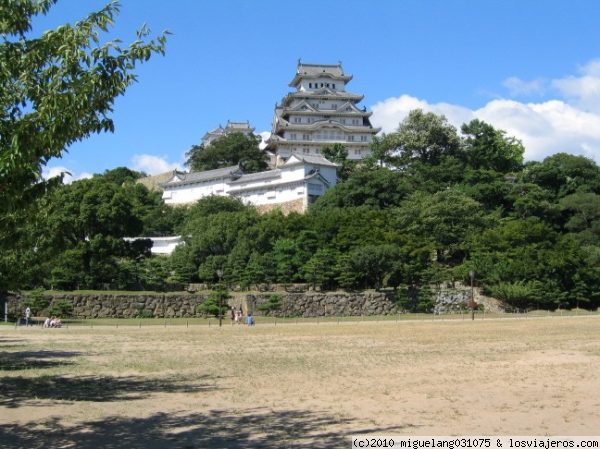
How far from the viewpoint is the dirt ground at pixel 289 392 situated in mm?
9648

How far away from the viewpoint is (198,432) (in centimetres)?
990

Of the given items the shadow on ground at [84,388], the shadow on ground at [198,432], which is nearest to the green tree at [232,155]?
the shadow on ground at [84,388]

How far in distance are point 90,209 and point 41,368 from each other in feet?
106

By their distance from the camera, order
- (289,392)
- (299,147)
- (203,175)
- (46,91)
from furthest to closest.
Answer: (299,147) < (203,175) < (289,392) < (46,91)

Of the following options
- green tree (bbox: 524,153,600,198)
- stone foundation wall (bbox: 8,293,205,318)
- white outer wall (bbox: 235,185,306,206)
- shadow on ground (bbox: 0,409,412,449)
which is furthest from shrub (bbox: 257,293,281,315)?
shadow on ground (bbox: 0,409,412,449)

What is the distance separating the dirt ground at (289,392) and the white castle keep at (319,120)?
72541 millimetres

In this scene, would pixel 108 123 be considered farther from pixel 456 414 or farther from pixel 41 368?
pixel 41 368

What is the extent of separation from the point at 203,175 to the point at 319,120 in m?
21.6

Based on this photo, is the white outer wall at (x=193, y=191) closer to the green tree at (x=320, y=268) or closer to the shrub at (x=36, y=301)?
the green tree at (x=320, y=268)

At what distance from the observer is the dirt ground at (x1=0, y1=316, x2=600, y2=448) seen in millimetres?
9648

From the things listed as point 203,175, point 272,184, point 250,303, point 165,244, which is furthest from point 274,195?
point 250,303

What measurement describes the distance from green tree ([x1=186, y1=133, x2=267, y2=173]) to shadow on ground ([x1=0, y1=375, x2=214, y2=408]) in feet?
251

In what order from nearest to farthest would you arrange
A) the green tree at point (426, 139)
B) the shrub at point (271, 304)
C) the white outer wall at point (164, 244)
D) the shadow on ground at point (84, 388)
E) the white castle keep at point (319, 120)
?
the shadow on ground at point (84, 388), the shrub at point (271, 304), the white outer wall at point (164, 244), the green tree at point (426, 139), the white castle keep at point (319, 120)

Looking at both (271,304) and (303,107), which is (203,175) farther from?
(271,304)
